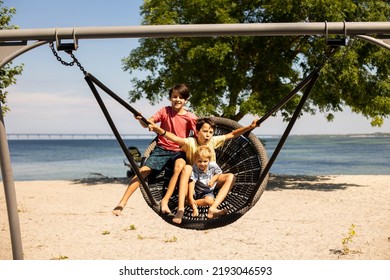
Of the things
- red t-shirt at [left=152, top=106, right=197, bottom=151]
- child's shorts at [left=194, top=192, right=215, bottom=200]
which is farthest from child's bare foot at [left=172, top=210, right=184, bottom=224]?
red t-shirt at [left=152, top=106, right=197, bottom=151]

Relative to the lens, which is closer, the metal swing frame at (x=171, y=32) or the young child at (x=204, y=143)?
the metal swing frame at (x=171, y=32)

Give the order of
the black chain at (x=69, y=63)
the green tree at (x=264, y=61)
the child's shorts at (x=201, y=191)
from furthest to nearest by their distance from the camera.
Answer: the green tree at (x=264, y=61) → the child's shorts at (x=201, y=191) → the black chain at (x=69, y=63)

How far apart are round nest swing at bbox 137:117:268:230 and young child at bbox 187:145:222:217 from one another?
0.50 ft

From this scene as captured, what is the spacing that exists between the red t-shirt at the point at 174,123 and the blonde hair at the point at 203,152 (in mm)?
175

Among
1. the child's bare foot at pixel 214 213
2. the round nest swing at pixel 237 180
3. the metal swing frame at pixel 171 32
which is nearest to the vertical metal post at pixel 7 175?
the metal swing frame at pixel 171 32

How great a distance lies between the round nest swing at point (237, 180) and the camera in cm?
444

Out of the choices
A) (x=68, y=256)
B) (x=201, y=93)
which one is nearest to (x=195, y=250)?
(x=68, y=256)

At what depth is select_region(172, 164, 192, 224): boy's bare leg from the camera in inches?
172

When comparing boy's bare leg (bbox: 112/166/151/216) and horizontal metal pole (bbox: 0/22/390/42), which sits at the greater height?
horizontal metal pole (bbox: 0/22/390/42)

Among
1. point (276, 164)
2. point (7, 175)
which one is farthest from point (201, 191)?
point (276, 164)

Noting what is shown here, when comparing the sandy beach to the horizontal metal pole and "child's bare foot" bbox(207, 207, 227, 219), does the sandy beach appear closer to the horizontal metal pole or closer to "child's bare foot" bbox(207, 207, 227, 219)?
"child's bare foot" bbox(207, 207, 227, 219)

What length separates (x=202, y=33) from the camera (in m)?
3.93

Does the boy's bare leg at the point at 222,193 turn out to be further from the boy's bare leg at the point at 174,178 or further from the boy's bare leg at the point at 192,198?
the boy's bare leg at the point at 174,178

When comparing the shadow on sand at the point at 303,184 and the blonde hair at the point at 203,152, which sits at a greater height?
the blonde hair at the point at 203,152
